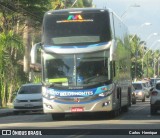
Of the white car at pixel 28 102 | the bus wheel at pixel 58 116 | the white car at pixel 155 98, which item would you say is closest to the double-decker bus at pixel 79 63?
the bus wheel at pixel 58 116

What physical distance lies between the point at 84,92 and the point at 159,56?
157m

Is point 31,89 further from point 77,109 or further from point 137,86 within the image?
point 137,86

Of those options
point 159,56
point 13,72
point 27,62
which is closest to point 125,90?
point 13,72

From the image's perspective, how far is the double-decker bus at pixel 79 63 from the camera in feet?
72.6

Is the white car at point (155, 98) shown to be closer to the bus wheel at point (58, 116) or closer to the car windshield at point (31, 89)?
the bus wheel at point (58, 116)

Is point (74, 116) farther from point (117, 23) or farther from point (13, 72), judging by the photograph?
point (13, 72)

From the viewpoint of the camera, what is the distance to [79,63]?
22.3 m

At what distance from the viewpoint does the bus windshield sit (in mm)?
22359

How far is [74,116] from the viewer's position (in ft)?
88.0

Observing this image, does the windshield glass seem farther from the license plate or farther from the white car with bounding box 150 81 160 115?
the white car with bounding box 150 81 160 115

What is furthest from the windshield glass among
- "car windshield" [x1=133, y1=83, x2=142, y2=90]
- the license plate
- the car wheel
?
"car windshield" [x1=133, y1=83, x2=142, y2=90]

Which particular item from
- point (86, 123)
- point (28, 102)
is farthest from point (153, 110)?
point (28, 102)

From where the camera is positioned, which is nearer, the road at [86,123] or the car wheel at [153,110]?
the road at [86,123]

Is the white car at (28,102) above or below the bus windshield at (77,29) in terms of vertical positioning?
below
